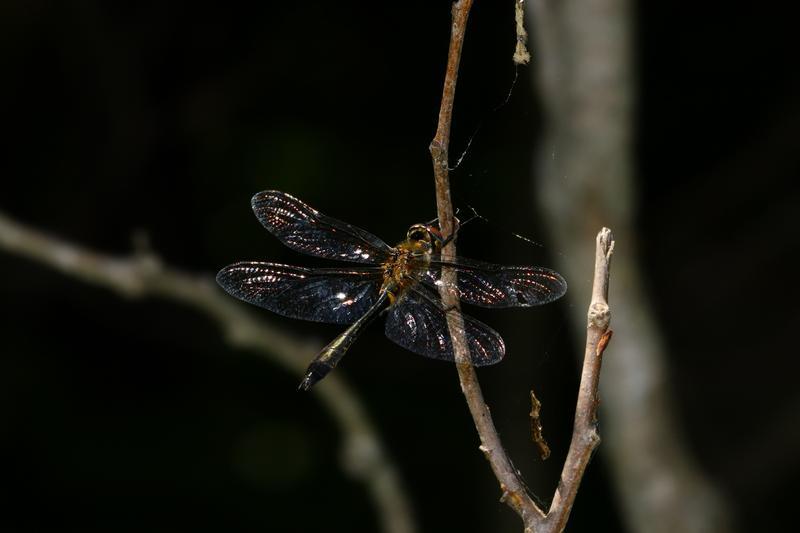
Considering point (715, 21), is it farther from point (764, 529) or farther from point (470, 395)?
point (470, 395)

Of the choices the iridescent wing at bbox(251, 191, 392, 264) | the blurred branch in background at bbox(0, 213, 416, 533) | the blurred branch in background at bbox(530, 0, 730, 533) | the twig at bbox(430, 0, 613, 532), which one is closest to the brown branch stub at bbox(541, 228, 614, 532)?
the twig at bbox(430, 0, 613, 532)

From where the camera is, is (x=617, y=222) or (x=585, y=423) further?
(x=617, y=222)

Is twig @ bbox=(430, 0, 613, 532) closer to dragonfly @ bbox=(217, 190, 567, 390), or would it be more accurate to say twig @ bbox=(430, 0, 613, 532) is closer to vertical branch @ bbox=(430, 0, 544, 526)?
vertical branch @ bbox=(430, 0, 544, 526)

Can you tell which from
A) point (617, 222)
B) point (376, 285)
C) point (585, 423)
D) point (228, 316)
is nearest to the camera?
point (585, 423)

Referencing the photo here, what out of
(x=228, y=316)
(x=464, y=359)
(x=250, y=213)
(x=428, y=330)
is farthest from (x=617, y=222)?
(x=464, y=359)

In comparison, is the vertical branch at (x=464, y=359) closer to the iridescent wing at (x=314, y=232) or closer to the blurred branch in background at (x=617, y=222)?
the iridescent wing at (x=314, y=232)

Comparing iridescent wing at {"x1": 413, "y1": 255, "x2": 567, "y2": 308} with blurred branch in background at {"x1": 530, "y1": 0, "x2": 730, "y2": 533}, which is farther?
blurred branch in background at {"x1": 530, "y1": 0, "x2": 730, "y2": 533}

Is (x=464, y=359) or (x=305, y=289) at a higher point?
(x=464, y=359)

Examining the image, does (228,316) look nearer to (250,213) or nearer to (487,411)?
(250,213)
